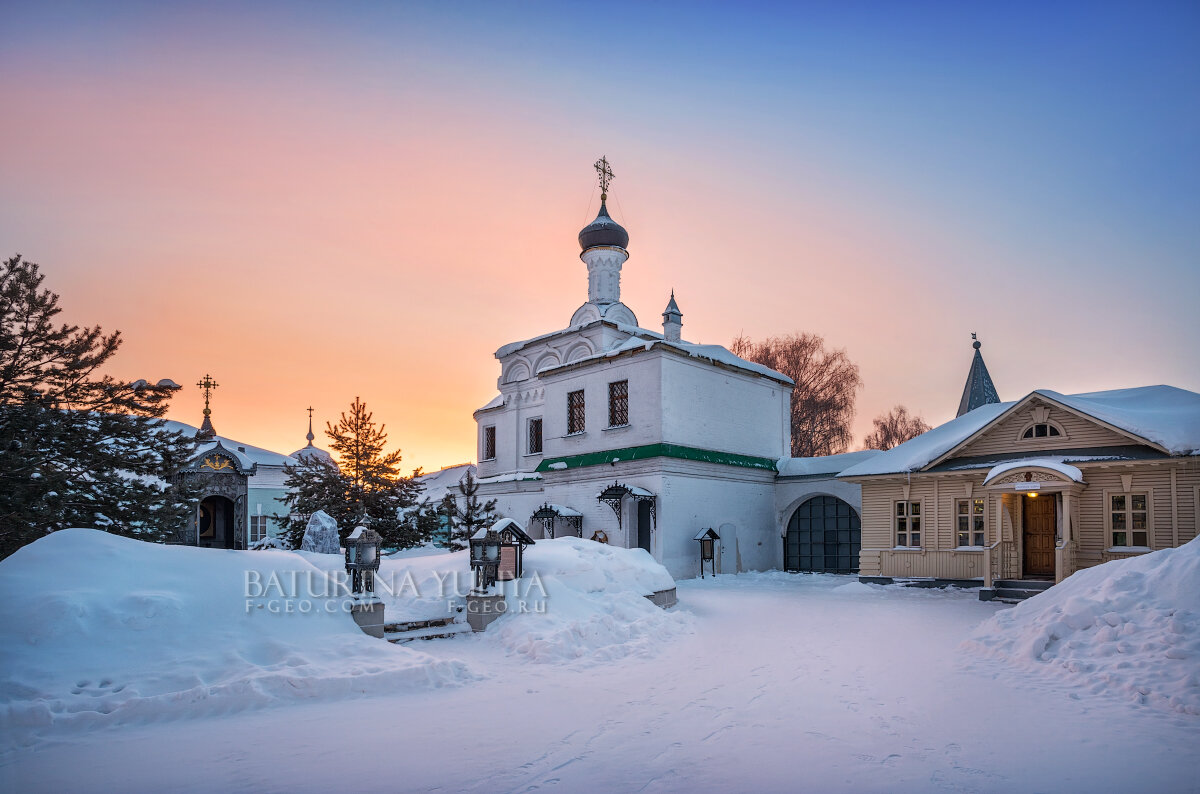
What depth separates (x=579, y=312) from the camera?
3031cm

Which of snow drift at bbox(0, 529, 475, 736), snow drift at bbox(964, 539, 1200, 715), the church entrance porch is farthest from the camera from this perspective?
the church entrance porch

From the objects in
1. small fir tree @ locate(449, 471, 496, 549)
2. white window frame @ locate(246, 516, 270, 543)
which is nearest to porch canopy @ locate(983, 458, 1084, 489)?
small fir tree @ locate(449, 471, 496, 549)

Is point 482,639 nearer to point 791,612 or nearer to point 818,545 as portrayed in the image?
point 791,612

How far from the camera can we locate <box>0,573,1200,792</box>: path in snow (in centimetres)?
552

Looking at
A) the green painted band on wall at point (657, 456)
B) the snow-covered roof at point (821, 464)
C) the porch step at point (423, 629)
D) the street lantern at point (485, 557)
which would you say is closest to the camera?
the porch step at point (423, 629)

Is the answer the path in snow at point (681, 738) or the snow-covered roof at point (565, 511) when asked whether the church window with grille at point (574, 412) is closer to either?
the snow-covered roof at point (565, 511)

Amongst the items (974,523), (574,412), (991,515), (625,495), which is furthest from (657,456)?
(991,515)

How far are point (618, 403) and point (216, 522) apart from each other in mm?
11710

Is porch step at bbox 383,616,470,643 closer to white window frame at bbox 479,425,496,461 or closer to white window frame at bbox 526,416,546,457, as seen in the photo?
white window frame at bbox 526,416,546,457

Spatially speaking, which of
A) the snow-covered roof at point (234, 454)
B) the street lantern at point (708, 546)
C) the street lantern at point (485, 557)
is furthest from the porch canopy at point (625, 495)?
the street lantern at point (485, 557)

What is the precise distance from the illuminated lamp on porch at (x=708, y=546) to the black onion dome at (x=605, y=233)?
12.8m

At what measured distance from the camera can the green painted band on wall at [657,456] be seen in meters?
22.6

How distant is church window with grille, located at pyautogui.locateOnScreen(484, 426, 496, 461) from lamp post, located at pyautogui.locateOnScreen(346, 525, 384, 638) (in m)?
21.2

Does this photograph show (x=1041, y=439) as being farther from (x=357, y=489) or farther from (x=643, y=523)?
Answer: (x=357, y=489)
